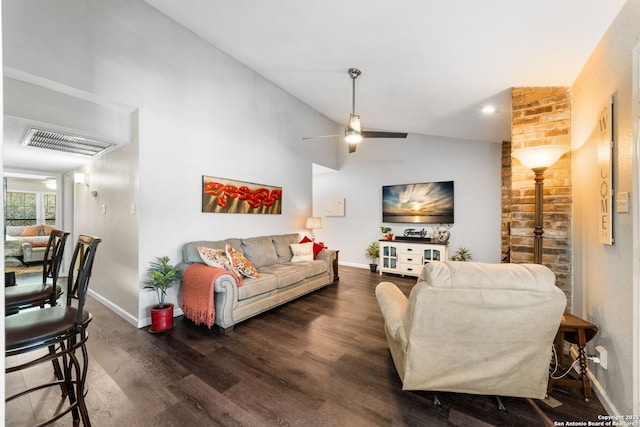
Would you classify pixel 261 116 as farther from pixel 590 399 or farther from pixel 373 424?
pixel 590 399

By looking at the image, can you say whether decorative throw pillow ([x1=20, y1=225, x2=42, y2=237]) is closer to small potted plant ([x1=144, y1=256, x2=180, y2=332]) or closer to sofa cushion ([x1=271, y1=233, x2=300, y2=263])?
small potted plant ([x1=144, y1=256, x2=180, y2=332])

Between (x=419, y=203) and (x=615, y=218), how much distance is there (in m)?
3.79

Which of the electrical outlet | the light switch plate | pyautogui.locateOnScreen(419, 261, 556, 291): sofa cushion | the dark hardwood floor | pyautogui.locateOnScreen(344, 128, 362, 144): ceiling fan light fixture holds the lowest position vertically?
the dark hardwood floor

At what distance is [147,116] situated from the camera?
116 inches

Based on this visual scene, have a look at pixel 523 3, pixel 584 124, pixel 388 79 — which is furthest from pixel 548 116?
pixel 388 79

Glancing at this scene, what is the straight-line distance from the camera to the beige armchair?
1.47m

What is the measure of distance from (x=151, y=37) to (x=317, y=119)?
→ 330cm

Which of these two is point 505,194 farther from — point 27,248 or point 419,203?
point 27,248

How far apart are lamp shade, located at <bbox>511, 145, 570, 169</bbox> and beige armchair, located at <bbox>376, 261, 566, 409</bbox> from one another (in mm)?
1156

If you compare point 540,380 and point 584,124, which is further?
point 584,124

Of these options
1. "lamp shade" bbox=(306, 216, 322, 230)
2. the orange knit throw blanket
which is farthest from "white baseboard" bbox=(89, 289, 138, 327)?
"lamp shade" bbox=(306, 216, 322, 230)

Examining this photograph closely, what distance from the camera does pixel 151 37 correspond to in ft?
9.87

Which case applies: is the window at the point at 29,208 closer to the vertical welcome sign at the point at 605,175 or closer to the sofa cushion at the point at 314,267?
the sofa cushion at the point at 314,267

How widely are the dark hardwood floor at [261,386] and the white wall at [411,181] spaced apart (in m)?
3.17
